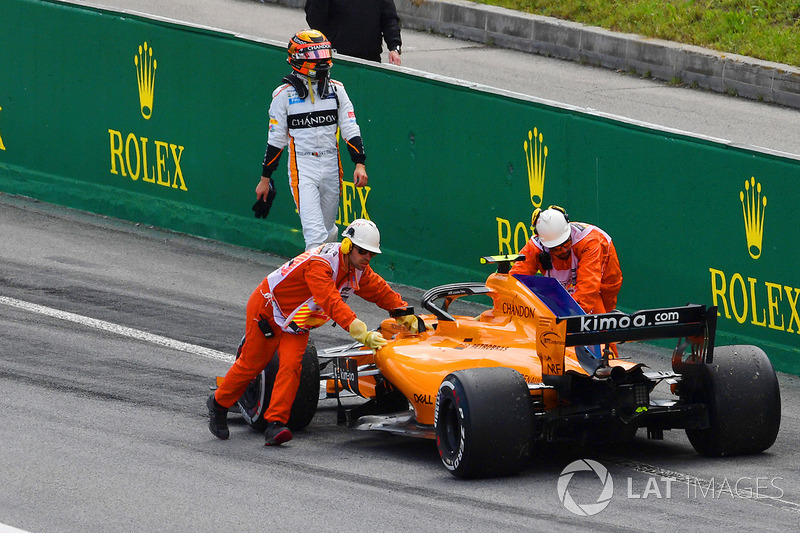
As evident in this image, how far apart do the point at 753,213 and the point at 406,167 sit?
11.4 ft

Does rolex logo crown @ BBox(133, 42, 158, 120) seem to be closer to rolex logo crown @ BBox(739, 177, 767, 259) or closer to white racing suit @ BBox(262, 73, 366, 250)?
white racing suit @ BBox(262, 73, 366, 250)

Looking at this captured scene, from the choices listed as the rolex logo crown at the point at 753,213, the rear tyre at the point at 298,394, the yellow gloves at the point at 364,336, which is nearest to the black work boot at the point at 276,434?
the rear tyre at the point at 298,394

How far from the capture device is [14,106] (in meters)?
15.2

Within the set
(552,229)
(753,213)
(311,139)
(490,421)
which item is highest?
(552,229)

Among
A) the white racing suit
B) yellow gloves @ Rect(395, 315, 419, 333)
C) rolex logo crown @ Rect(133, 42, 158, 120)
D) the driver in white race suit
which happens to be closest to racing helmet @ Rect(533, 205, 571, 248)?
yellow gloves @ Rect(395, 315, 419, 333)

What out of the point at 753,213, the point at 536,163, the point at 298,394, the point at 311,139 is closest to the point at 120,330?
the point at 311,139

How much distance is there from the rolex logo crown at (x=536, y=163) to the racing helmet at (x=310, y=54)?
6.17 feet

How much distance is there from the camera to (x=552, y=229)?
31.0ft

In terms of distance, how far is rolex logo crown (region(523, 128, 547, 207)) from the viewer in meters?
11.9

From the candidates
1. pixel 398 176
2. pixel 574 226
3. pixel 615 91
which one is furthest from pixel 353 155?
pixel 615 91

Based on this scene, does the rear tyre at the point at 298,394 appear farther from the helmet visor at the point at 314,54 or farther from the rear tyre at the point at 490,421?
the helmet visor at the point at 314,54

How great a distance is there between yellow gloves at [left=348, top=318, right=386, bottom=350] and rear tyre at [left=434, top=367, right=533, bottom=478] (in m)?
0.76

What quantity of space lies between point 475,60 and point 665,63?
8.67ft

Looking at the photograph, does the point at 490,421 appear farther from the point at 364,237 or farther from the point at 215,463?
the point at 215,463
